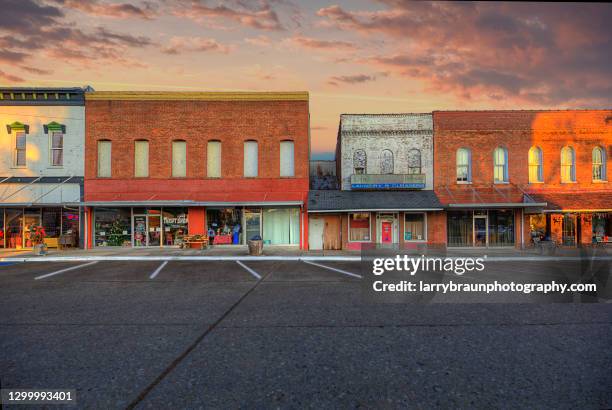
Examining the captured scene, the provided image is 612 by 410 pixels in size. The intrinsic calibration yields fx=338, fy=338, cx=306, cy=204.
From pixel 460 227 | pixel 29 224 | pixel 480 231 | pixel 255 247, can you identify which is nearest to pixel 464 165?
pixel 460 227

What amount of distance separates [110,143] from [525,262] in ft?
80.9

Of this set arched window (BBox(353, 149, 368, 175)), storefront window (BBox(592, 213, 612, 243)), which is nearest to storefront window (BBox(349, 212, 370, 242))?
arched window (BBox(353, 149, 368, 175))

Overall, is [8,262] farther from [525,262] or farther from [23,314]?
[525,262]

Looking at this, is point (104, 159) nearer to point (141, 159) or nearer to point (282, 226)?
point (141, 159)

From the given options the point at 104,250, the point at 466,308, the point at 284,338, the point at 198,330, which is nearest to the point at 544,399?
the point at 284,338

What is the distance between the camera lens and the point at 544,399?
3.61 metres

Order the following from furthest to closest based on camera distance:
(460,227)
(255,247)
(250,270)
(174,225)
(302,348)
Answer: (460,227), (174,225), (255,247), (250,270), (302,348)

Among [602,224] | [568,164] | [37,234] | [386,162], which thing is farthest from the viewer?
[568,164]

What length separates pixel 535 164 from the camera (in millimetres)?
22391

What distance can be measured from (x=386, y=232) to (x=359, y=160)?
198 inches

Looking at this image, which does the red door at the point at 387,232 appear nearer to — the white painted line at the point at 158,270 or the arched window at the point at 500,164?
the arched window at the point at 500,164

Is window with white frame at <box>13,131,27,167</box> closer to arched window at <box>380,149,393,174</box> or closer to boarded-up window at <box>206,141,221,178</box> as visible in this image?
boarded-up window at <box>206,141,221,178</box>

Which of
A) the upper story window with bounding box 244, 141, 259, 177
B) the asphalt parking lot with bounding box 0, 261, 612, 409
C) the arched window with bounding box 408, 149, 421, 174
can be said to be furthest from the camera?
the arched window with bounding box 408, 149, 421, 174

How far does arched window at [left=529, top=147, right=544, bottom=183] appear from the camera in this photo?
22.3 m
